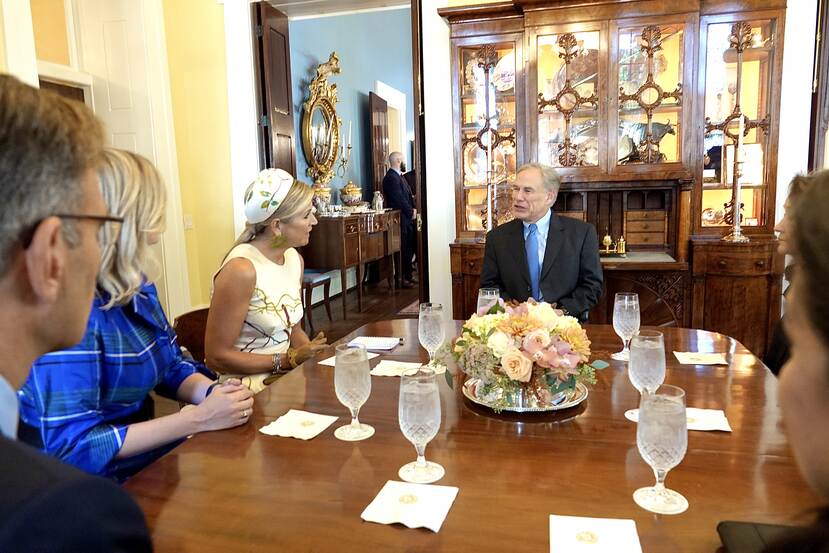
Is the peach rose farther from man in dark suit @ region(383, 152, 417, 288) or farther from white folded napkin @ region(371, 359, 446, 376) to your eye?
man in dark suit @ region(383, 152, 417, 288)

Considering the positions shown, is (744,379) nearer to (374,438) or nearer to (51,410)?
(374,438)

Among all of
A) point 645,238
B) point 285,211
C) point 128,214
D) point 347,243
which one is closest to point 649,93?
point 645,238

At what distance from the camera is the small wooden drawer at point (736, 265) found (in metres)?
3.40

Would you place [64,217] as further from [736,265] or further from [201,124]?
[201,124]

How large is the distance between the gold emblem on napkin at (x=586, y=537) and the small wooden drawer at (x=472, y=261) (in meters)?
2.90

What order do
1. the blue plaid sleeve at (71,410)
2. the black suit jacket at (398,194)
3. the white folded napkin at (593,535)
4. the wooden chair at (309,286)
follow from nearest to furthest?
the white folded napkin at (593,535), the blue plaid sleeve at (71,410), the wooden chair at (309,286), the black suit jacket at (398,194)

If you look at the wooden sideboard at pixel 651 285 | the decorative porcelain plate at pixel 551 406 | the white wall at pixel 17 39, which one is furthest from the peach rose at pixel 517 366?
the white wall at pixel 17 39

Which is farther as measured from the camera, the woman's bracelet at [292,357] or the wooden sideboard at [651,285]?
the wooden sideboard at [651,285]

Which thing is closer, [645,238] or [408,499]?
[408,499]

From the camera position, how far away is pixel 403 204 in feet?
24.3

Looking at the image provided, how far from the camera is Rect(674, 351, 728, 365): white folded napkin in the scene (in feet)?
5.59

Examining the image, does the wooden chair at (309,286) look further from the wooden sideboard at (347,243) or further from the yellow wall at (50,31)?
the yellow wall at (50,31)

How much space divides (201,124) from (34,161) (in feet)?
13.8

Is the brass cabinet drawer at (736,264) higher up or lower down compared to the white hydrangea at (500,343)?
lower down
